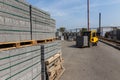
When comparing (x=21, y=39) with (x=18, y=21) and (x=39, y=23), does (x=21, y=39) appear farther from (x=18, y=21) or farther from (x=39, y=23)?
(x=39, y=23)

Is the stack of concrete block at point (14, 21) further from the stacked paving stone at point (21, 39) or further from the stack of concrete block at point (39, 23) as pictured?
the stack of concrete block at point (39, 23)

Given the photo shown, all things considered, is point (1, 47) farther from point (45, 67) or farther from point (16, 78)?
point (45, 67)

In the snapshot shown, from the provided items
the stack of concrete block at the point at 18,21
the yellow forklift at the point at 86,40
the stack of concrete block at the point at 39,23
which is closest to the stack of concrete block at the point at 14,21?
the stack of concrete block at the point at 18,21

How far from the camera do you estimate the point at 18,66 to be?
13.6ft

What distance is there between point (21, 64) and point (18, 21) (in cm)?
103

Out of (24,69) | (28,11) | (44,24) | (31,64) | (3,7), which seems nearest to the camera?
(3,7)

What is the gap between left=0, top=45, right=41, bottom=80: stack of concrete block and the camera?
3596 mm

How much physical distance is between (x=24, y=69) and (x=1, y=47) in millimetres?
802

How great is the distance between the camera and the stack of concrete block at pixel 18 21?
3959mm

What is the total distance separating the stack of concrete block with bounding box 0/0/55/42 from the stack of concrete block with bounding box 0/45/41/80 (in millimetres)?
337

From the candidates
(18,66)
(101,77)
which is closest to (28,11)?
(18,66)

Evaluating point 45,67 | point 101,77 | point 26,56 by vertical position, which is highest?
point 26,56

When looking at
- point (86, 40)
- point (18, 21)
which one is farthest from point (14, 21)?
point (86, 40)

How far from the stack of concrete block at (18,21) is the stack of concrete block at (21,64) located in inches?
13.3
